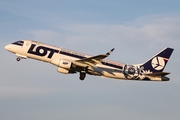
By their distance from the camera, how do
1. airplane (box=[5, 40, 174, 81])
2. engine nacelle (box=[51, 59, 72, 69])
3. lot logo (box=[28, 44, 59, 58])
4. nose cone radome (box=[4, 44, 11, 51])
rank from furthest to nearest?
nose cone radome (box=[4, 44, 11, 51]) < lot logo (box=[28, 44, 59, 58]) < airplane (box=[5, 40, 174, 81]) < engine nacelle (box=[51, 59, 72, 69])

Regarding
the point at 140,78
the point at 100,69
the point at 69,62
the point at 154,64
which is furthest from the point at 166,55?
the point at 69,62

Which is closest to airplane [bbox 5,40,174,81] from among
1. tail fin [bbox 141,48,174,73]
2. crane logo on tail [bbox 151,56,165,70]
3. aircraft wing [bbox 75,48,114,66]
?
aircraft wing [bbox 75,48,114,66]

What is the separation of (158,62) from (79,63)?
15.4 metres

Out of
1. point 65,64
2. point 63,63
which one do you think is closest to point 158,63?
point 65,64

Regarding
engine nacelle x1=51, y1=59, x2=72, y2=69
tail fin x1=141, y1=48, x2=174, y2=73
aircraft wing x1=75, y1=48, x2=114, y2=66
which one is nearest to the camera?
aircraft wing x1=75, y1=48, x2=114, y2=66

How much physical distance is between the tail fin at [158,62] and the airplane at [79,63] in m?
1.29

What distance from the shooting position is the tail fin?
245ft

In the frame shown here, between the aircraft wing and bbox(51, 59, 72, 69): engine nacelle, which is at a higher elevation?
the aircraft wing

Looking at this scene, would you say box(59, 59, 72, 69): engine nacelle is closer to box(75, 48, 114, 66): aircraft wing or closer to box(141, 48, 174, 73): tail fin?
box(75, 48, 114, 66): aircraft wing

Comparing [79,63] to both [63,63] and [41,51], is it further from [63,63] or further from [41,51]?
[41,51]

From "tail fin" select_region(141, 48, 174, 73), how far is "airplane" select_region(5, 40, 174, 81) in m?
1.29

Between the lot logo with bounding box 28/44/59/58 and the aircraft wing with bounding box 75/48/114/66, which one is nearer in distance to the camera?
the aircraft wing with bounding box 75/48/114/66

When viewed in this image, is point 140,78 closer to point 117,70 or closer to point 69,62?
point 117,70

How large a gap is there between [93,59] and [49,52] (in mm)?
7287
